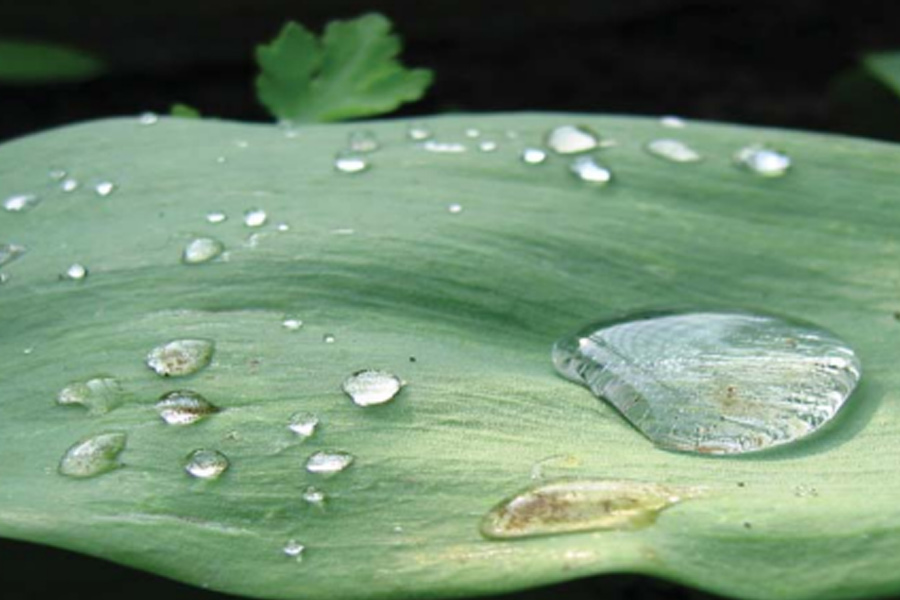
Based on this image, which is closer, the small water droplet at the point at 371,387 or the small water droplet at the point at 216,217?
the small water droplet at the point at 371,387

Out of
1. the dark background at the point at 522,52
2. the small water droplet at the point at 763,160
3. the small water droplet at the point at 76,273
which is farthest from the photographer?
the dark background at the point at 522,52

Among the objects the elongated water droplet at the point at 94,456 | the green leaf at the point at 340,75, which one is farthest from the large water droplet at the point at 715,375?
the green leaf at the point at 340,75

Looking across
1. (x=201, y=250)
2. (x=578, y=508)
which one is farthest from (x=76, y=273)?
(x=578, y=508)

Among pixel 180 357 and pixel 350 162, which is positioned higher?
pixel 350 162

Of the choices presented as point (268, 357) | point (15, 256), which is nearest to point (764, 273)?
point (268, 357)

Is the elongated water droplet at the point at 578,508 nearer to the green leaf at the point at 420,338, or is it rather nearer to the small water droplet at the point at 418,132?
the green leaf at the point at 420,338

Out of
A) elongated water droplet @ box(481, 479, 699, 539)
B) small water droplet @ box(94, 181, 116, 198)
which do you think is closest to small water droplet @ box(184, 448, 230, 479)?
elongated water droplet @ box(481, 479, 699, 539)

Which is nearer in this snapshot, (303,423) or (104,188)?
(303,423)

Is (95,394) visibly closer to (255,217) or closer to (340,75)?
(255,217)
